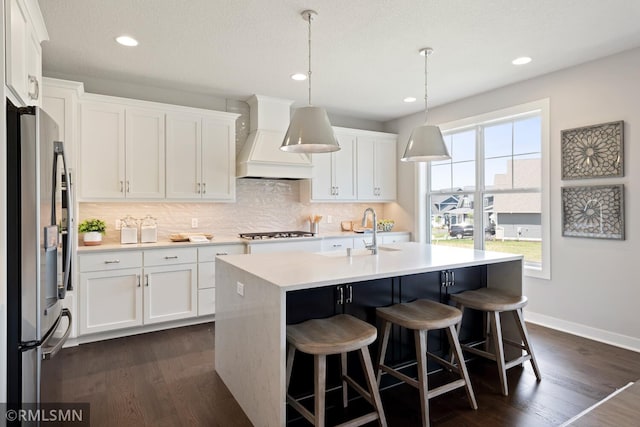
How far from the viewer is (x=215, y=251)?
4.05 meters

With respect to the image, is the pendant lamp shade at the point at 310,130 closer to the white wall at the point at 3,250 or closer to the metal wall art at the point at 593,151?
the white wall at the point at 3,250

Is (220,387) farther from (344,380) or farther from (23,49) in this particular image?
(23,49)

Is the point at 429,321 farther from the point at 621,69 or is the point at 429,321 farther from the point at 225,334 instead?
the point at 621,69

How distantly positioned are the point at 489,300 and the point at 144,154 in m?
3.54

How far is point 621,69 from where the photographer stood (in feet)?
10.8

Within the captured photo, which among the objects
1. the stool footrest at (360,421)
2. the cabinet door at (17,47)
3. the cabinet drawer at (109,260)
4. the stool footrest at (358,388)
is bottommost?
the stool footrest at (360,421)

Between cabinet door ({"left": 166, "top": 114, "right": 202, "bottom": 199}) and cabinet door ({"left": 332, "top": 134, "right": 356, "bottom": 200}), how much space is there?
1904 millimetres

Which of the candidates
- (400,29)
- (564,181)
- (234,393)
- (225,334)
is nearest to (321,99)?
(400,29)

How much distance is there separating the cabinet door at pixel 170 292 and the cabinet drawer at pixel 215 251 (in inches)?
5.1

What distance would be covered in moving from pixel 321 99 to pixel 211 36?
2.01 metres

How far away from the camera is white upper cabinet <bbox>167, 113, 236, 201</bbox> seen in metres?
4.09

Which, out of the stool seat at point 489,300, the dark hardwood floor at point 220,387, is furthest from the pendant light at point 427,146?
the dark hardwood floor at point 220,387

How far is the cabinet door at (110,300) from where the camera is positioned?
3.42 m

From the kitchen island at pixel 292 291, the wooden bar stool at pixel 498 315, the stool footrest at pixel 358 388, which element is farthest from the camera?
the wooden bar stool at pixel 498 315
